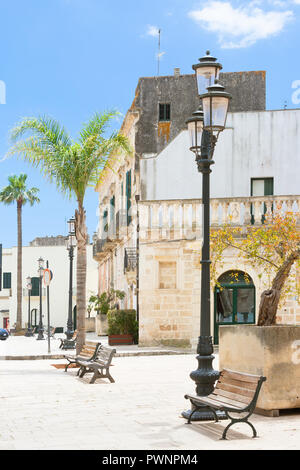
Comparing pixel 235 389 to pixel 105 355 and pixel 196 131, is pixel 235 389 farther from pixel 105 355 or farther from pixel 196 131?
pixel 105 355

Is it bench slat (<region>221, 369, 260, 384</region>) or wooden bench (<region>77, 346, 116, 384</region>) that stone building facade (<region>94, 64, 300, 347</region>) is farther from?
bench slat (<region>221, 369, 260, 384</region>)

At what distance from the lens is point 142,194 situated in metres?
29.5

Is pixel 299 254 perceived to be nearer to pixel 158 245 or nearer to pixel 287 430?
pixel 287 430

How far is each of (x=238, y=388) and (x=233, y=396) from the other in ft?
0.41

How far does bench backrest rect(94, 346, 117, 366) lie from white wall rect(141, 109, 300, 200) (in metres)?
14.2

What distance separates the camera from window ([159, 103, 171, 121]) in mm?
31562

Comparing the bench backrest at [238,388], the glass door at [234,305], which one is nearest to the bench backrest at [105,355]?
the bench backrest at [238,388]

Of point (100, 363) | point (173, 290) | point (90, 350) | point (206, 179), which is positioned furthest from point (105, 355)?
point (173, 290)

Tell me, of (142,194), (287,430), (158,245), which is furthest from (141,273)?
(287,430)

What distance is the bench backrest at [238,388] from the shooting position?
870cm

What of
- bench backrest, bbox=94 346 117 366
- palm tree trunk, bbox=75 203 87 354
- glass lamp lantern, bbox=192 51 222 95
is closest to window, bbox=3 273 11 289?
palm tree trunk, bbox=75 203 87 354

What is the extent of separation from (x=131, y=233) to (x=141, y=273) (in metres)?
5.64

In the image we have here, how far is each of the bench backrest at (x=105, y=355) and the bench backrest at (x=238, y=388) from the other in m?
4.79

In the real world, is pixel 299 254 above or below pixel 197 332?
above
